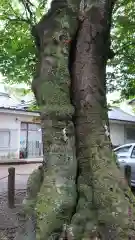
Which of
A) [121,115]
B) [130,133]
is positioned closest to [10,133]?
[130,133]

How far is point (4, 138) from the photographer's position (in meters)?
22.9

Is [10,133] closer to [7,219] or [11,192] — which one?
[11,192]

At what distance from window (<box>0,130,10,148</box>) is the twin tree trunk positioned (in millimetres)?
18798

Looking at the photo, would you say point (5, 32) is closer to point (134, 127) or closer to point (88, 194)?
point (88, 194)

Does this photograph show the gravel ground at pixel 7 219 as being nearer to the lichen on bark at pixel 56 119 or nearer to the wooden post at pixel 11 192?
the wooden post at pixel 11 192

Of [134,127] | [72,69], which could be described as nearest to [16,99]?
[134,127]

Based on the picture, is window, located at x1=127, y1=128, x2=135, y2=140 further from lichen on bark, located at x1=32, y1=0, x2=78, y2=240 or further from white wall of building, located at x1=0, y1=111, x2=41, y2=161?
lichen on bark, located at x1=32, y1=0, x2=78, y2=240

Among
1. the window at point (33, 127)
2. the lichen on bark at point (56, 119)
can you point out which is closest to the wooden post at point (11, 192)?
the lichen on bark at point (56, 119)

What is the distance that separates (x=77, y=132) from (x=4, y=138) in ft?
63.8

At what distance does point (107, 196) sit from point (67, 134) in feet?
2.80

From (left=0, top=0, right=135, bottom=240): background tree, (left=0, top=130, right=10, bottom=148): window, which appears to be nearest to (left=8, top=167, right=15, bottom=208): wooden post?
(left=0, top=0, right=135, bottom=240): background tree

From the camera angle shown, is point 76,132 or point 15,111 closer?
point 76,132

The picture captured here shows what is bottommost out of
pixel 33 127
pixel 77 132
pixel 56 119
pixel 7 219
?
pixel 7 219

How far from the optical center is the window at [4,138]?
74.4ft
